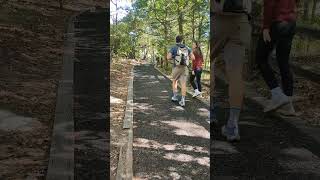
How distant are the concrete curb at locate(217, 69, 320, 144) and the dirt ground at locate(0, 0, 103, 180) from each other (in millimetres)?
644

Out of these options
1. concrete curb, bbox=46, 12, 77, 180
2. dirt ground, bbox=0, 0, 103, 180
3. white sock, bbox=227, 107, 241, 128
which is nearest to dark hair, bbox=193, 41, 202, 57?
white sock, bbox=227, 107, 241, 128

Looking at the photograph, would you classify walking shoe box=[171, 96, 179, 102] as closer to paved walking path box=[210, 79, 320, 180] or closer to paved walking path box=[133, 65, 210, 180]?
paved walking path box=[133, 65, 210, 180]

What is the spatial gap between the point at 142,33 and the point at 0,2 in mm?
1396

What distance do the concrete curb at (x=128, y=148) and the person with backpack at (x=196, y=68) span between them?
24 cm

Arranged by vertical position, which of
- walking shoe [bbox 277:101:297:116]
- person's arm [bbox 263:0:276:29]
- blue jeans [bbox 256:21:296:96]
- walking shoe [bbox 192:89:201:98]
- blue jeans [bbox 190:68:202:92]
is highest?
person's arm [bbox 263:0:276:29]

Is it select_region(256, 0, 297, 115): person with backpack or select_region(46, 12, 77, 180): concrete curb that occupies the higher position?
select_region(256, 0, 297, 115): person with backpack

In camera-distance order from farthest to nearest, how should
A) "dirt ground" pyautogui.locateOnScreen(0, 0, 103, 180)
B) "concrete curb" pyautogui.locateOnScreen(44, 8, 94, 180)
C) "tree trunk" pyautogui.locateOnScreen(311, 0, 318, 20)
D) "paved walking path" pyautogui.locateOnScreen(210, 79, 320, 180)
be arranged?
"dirt ground" pyautogui.locateOnScreen(0, 0, 103, 180), "concrete curb" pyautogui.locateOnScreen(44, 8, 94, 180), "paved walking path" pyautogui.locateOnScreen(210, 79, 320, 180), "tree trunk" pyautogui.locateOnScreen(311, 0, 318, 20)

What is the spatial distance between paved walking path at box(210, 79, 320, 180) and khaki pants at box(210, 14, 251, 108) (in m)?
0.04

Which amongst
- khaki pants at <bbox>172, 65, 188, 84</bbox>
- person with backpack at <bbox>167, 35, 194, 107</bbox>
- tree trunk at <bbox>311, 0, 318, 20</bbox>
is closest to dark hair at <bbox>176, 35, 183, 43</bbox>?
person with backpack at <bbox>167, 35, 194, 107</bbox>

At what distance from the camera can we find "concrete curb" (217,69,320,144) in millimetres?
1472

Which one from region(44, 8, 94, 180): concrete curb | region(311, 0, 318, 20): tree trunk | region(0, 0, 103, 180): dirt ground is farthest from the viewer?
region(0, 0, 103, 180): dirt ground

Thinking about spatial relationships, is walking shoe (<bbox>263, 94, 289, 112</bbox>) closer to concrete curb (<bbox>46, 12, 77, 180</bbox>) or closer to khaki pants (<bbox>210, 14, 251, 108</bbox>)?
khaki pants (<bbox>210, 14, 251, 108</bbox>)

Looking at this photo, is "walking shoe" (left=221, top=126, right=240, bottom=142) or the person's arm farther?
"walking shoe" (left=221, top=126, right=240, bottom=142)

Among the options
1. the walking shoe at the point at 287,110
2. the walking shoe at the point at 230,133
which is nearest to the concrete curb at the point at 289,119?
the walking shoe at the point at 287,110
